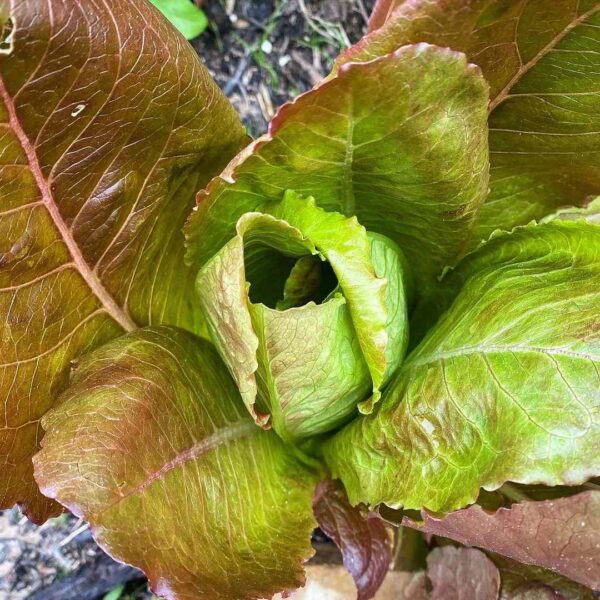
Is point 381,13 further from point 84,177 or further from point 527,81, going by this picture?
point 84,177

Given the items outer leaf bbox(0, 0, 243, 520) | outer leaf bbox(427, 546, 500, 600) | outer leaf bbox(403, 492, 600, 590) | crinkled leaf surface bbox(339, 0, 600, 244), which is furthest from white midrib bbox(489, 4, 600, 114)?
outer leaf bbox(427, 546, 500, 600)

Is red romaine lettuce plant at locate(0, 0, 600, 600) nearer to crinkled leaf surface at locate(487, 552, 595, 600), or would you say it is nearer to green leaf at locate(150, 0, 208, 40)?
crinkled leaf surface at locate(487, 552, 595, 600)

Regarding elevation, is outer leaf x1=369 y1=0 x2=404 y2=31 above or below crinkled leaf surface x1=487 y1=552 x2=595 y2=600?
above

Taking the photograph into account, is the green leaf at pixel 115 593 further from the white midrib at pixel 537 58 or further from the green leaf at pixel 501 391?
the white midrib at pixel 537 58

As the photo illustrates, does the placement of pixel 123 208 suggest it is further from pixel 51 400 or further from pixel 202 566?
pixel 202 566

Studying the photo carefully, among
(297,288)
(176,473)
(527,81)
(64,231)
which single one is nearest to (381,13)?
(527,81)

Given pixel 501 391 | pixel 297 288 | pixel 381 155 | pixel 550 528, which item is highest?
pixel 381 155
